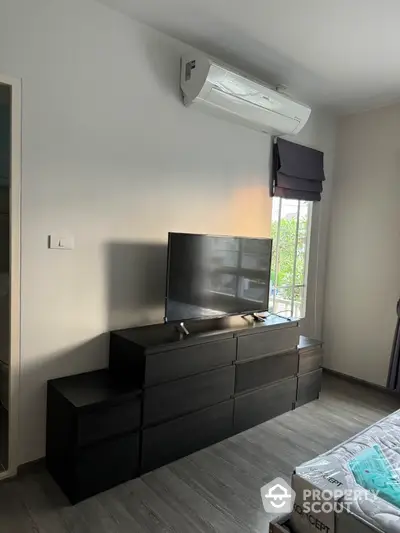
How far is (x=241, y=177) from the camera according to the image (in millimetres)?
3193

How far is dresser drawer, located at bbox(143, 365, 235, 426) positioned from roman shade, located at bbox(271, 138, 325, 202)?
1753mm

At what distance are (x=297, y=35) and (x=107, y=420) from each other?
2580 mm

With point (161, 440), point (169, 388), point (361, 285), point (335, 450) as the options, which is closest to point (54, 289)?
point (169, 388)

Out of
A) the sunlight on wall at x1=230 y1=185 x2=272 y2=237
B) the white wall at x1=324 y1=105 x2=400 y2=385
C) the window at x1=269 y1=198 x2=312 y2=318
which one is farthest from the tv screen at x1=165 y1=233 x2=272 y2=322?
the white wall at x1=324 y1=105 x2=400 y2=385

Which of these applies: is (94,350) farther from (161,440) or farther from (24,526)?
(24,526)

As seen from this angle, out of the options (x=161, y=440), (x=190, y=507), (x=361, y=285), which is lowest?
(x=190, y=507)

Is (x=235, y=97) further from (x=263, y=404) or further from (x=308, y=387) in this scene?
(x=308, y=387)

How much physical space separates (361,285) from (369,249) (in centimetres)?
36

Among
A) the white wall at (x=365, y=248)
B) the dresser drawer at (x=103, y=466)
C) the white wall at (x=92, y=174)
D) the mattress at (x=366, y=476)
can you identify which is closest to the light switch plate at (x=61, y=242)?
the white wall at (x=92, y=174)

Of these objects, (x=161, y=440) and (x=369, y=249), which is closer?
(x=161, y=440)

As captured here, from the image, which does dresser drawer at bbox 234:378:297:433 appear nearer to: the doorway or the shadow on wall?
the shadow on wall

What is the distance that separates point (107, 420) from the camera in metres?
2.00

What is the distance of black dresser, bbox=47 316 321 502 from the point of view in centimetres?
198
